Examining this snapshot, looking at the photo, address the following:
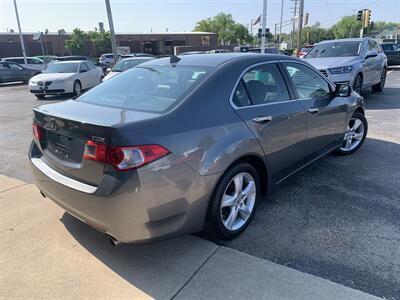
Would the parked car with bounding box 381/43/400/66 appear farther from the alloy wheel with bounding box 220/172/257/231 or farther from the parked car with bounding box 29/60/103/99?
the alloy wheel with bounding box 220/172/257/231

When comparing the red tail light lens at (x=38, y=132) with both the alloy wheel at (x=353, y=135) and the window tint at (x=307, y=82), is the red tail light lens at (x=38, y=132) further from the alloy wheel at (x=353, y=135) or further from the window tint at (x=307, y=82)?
the alloy wheel at (x=353, y=135)

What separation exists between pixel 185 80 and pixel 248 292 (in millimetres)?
1833

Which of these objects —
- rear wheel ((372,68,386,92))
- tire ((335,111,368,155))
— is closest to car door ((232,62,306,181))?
Answer: tire ((335,111,368,155))

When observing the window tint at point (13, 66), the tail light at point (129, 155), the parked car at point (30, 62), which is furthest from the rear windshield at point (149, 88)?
the parked car at point (30, 62)

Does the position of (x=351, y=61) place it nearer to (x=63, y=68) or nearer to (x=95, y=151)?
(x=95, y=151)

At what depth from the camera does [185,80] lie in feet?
10.3

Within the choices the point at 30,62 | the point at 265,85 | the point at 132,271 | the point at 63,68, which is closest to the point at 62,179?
the point at 132,271

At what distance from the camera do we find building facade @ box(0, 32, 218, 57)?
192 feet

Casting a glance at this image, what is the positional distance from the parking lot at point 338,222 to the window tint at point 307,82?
1088 mm

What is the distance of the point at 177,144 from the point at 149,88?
0.98 metres

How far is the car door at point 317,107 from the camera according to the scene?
13.2 ft

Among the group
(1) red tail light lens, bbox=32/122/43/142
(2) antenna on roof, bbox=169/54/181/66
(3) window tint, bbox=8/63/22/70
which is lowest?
(3) window tint, bbox=8/63/22/70

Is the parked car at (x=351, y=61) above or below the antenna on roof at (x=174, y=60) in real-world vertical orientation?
below

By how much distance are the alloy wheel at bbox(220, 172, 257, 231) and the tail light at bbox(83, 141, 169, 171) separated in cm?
88
